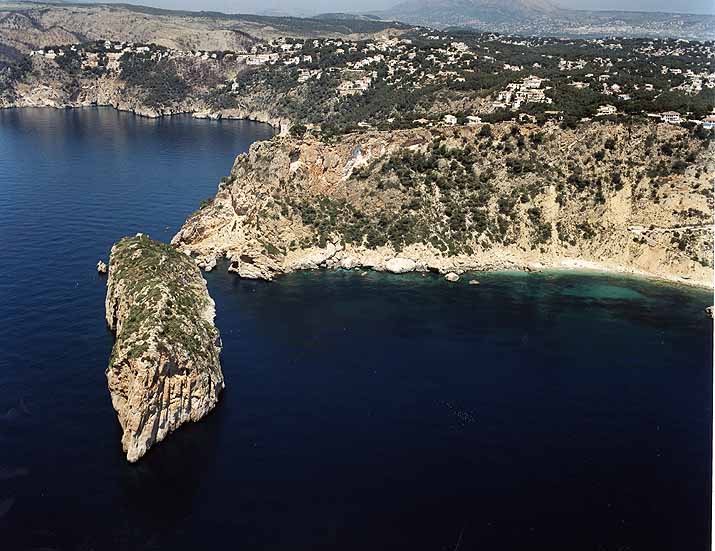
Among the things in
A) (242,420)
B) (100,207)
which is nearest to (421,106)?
(100,207)

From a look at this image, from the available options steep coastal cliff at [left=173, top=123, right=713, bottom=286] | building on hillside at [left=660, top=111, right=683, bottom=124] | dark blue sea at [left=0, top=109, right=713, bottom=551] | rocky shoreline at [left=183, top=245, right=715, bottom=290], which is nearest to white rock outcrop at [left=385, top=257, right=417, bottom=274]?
rocky shoreline at [left=183, top=245, right=715, bottom=290]

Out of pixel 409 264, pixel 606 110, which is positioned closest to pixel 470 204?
Answer: pixel 409 264

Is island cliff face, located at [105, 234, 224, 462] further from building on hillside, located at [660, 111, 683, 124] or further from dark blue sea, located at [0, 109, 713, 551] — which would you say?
building on hillside, located at [660, 111, 683, 124]

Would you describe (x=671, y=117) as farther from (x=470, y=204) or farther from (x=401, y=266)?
(x=401, y=266)

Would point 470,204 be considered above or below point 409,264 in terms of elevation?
above

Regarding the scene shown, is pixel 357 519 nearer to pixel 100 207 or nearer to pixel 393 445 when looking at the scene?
pixel 393 445
